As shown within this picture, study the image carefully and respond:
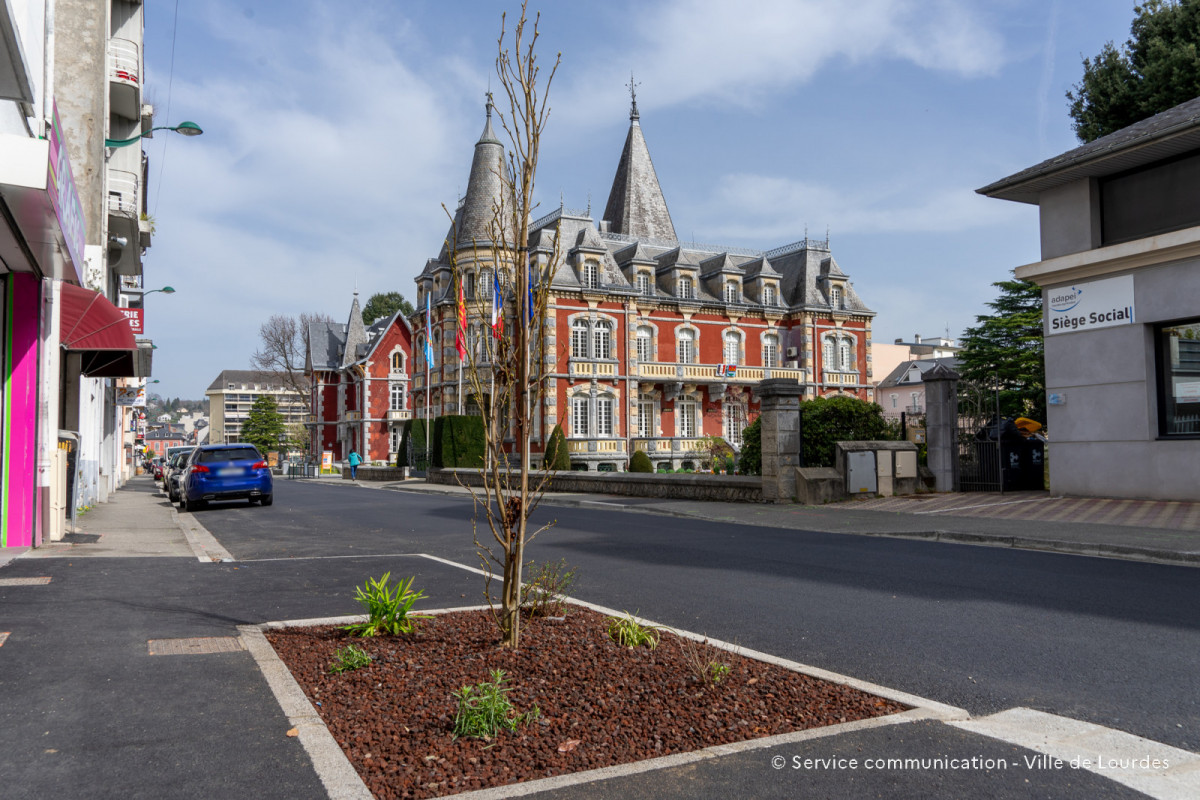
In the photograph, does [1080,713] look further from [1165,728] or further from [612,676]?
[612,676]

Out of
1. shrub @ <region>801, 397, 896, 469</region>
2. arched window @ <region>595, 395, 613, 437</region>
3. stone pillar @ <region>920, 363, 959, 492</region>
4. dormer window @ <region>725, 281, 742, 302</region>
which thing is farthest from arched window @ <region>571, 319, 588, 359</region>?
stone pillar @ <region>920, 363, 959, 492</region>

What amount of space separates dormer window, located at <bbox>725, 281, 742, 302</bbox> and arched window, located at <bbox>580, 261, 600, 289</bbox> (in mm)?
8567

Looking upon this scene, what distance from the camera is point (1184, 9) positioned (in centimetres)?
2677

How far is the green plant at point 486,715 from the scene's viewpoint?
380cm

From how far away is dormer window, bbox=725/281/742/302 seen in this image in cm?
5294

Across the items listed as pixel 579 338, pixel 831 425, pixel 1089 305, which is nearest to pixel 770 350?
pixel 579 338

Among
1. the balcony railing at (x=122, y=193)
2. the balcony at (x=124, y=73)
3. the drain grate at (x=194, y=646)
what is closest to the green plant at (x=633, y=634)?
the drain grate at (x=194, y=646)

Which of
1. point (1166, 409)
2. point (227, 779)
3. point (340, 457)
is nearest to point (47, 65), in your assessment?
point (227, 779)

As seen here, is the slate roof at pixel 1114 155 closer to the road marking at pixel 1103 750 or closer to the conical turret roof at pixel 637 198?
the road marking at pixel 1103 750

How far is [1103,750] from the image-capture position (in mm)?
3789

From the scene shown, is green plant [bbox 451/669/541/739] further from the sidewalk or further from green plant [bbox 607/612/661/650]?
the sidewalk

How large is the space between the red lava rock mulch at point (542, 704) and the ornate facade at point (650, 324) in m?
38.6

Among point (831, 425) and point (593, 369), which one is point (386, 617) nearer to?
point (831, 425)

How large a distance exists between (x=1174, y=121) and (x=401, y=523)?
1519 centimetres
